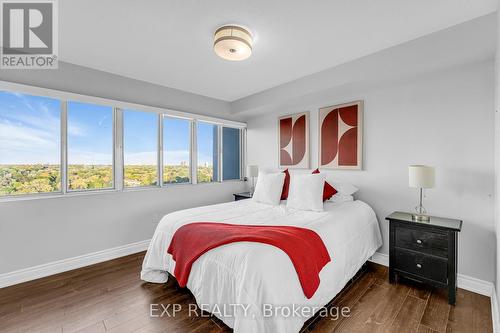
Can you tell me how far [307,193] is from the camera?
2742 millimetres

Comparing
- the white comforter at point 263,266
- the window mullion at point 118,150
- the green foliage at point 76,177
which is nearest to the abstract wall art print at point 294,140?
the white comforter at point 263,266

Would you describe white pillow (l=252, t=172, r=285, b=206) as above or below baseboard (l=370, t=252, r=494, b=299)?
above

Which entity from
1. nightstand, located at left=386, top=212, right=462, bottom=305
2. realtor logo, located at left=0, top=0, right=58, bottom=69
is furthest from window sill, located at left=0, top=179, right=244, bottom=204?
nightstand, located at left=386, top=212, right=462, bottom=305

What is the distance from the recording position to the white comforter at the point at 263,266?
1477mm

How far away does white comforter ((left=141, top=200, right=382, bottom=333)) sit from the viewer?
58.1 inches

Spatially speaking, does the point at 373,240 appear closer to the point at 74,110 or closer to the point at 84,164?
the point at 84,164

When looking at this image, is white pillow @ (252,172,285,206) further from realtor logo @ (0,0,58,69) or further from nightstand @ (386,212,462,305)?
realtor logo @ (0,0,58,69)

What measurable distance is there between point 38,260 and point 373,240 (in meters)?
3.87

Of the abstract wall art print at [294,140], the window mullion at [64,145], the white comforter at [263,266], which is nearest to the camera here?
the white comforter at [263,266]

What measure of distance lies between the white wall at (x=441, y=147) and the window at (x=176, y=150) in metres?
2.15

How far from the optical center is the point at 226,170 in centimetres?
466

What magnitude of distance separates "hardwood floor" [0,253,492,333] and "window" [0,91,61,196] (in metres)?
1.09

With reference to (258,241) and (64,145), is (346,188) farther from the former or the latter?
(64,145)

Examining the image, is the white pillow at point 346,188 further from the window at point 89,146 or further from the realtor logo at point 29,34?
the realtor logo at point 29,34
